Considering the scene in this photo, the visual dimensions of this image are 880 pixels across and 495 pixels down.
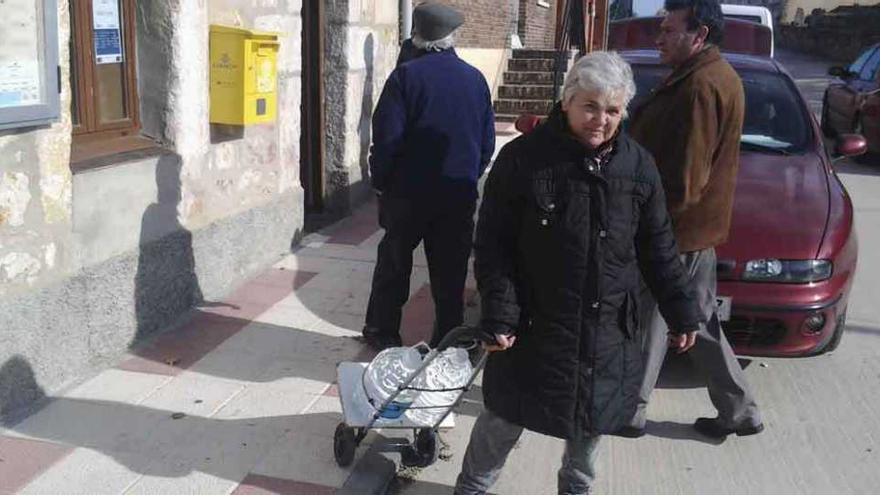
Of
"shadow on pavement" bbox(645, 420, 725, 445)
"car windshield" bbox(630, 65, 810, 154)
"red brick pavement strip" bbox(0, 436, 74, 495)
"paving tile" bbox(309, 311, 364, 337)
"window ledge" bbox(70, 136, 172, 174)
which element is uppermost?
"car windshield" bbox(630, 65, 810, 154)

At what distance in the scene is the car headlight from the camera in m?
4.77

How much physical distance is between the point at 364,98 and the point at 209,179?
3.01 metres

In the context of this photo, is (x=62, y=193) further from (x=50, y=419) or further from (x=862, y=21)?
(x=862, y=21)

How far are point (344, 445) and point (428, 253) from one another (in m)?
1.40

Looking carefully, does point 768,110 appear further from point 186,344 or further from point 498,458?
point 186,344

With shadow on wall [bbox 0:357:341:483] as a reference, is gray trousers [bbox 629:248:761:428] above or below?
above

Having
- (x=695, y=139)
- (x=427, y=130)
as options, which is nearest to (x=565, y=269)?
(x=695, y=139)

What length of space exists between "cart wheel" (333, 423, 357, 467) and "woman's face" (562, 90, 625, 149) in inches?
60.2

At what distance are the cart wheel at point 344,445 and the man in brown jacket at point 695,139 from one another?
1276 millimetres

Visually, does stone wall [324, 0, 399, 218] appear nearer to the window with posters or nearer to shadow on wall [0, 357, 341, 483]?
the window with posters

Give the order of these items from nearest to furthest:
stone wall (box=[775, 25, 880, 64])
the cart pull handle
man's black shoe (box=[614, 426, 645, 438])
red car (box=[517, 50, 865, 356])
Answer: the cart pull handle, man's black shoe (box=[614, 426, 645, 438]), red car (box=[517, 50, 865, 356]), stone wall (box=[775, 25, 880, 64])

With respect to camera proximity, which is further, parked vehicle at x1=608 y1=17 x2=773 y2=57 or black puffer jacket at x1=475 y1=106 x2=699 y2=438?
→ parked vehicle at x1=608 y1=17 x2=773 y2=57

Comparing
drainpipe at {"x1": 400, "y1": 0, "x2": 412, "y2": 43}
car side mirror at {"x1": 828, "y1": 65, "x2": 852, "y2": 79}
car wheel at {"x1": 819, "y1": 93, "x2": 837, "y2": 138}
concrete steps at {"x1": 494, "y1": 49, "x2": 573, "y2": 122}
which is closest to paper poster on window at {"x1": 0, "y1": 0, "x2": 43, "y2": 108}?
drainpipe at {"x1": 400, "y1": 0, "x2": 412, "y2": 43}

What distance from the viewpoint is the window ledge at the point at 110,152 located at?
15.1ft
